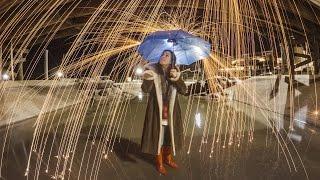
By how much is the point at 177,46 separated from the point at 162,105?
1.33 metres

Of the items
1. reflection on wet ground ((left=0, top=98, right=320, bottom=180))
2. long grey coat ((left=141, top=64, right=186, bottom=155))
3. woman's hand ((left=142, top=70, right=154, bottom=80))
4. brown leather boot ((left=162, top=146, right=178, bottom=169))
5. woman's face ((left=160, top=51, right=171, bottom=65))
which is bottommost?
reflection on wet ground ((left=0, top=98, right=320, bottom=180))

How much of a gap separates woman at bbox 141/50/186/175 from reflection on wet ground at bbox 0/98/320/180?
368 millimetres

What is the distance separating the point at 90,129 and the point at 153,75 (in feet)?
19.3

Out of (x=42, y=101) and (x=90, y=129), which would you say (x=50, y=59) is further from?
(x=90, y=129)

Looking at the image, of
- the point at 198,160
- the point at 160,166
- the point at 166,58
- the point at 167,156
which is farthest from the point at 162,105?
the point at 198,160

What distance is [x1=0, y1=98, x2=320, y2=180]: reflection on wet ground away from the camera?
281 inches

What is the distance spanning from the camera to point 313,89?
15.5m

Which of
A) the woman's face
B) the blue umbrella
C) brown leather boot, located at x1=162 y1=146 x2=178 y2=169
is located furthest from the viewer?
the blue umbrella

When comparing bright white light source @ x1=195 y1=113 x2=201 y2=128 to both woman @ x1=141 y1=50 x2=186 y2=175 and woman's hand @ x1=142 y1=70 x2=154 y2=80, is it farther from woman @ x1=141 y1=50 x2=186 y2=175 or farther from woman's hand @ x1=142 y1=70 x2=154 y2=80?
woman's hand @ x1=142 y1=70 x2=154 y2=80

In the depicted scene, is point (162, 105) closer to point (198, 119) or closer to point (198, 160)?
point (198, 160)

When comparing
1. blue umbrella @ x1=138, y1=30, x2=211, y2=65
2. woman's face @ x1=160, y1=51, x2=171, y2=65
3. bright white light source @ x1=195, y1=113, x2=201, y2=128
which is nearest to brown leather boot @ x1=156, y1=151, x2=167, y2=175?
woman's face @ x1=160, y1=51, x2=171, y2=65

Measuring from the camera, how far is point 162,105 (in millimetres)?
7680

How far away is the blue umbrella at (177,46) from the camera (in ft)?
25.9

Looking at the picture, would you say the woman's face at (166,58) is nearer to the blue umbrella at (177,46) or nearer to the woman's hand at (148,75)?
the woman's hand at (148,75)
